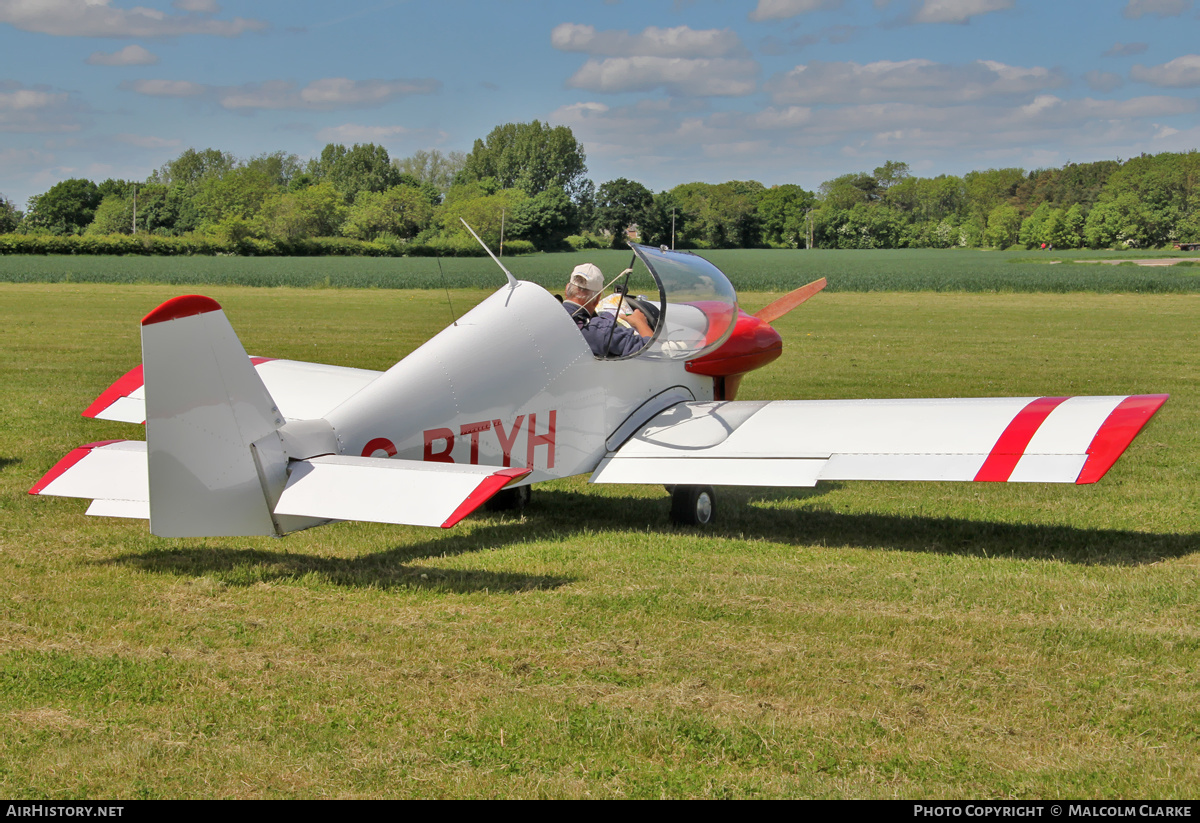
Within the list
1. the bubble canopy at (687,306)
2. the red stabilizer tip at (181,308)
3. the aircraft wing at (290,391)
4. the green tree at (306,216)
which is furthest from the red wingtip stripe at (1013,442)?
the green tree at (306,216)

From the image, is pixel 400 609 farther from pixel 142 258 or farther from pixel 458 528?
pixel 142 258

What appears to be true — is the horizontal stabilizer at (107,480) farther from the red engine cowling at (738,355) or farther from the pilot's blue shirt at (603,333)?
the red engine cowling at (738,355)

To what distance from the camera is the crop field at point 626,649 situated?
350cm

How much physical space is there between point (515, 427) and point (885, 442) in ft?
7.46

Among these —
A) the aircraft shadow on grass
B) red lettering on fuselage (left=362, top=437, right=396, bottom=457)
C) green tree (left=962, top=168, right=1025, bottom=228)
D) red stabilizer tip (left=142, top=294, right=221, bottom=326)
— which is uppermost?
green tree (left=962, top=168, right=1025, bottom=228)

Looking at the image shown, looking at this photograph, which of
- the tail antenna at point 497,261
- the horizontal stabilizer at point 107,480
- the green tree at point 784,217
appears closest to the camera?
the horizontal stabilizer at point 107,480

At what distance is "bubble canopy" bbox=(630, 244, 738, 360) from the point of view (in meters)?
7.45

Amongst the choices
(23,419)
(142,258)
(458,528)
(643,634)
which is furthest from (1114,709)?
(142,258)

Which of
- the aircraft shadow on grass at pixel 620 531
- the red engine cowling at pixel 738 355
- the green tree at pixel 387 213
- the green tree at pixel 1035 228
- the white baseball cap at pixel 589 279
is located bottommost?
the aircraft shadow on grass at pixel 620 531

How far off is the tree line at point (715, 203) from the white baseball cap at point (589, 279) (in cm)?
4895

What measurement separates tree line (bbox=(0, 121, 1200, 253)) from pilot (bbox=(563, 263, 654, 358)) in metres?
49.0

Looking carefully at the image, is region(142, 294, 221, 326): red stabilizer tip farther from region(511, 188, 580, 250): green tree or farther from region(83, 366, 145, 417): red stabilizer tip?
region(511, 188, 580, 250): green tree

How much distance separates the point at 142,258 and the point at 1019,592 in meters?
72.2

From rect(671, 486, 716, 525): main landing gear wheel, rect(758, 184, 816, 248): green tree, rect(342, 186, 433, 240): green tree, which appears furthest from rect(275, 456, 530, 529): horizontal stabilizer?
rect(758, 184, 816, 248): green tree
